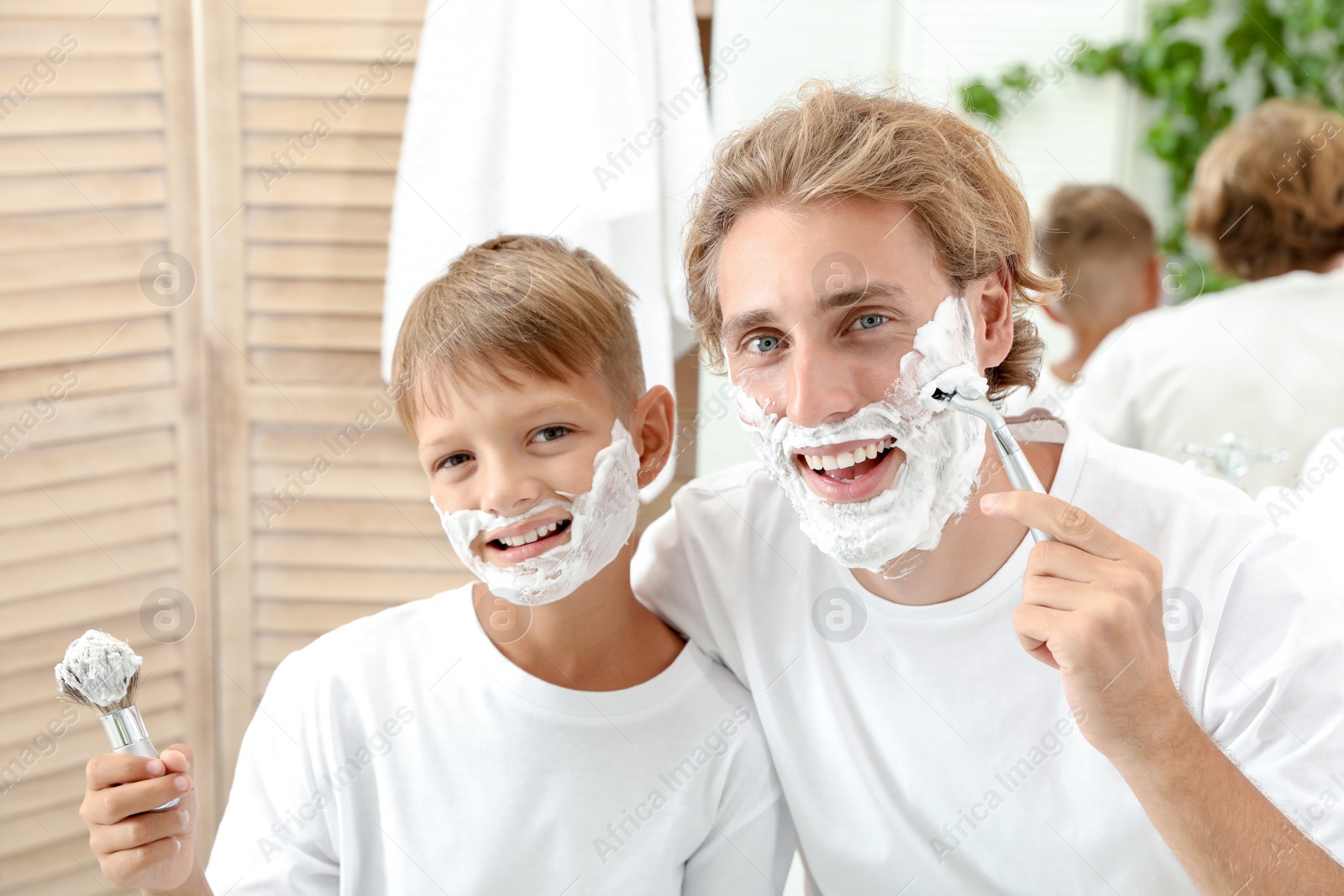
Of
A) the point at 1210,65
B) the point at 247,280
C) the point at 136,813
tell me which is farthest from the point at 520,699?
the point at 1210,65

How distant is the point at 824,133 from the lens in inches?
32.2

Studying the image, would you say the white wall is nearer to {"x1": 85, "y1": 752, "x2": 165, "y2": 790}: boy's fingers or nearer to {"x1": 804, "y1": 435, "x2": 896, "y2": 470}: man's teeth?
{"x1": 804, "y1": 435, "x2": 896, "y2": 470}: man's teeth

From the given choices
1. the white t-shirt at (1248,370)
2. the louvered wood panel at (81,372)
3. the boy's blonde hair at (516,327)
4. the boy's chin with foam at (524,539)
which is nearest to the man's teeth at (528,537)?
the boy's chin with foam at (524,539)

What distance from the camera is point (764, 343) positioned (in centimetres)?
80

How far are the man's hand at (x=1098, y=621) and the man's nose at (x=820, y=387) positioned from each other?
132 millimetres

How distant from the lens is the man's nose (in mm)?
752

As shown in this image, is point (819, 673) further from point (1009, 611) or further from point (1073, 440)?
point (1073, 440)

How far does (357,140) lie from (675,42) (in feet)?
1.21

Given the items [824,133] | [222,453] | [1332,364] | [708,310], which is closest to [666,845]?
[708,310]

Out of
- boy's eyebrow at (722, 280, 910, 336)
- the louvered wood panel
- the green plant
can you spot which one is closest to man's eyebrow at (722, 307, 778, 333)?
boy's eyebrow at (722, 280, 910, 336)

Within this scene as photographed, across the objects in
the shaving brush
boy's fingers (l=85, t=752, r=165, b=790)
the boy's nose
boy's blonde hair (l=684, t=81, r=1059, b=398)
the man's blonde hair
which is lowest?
boy's fingers (l=85, t=752, r=165, b=790)

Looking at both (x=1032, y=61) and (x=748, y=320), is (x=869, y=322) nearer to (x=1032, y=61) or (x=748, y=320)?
(x=748, y=320)

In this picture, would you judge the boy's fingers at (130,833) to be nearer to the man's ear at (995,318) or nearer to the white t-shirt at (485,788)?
the white t-shirt at (485,788)

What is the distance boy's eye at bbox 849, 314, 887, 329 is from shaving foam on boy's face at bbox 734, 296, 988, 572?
0.03 metres
